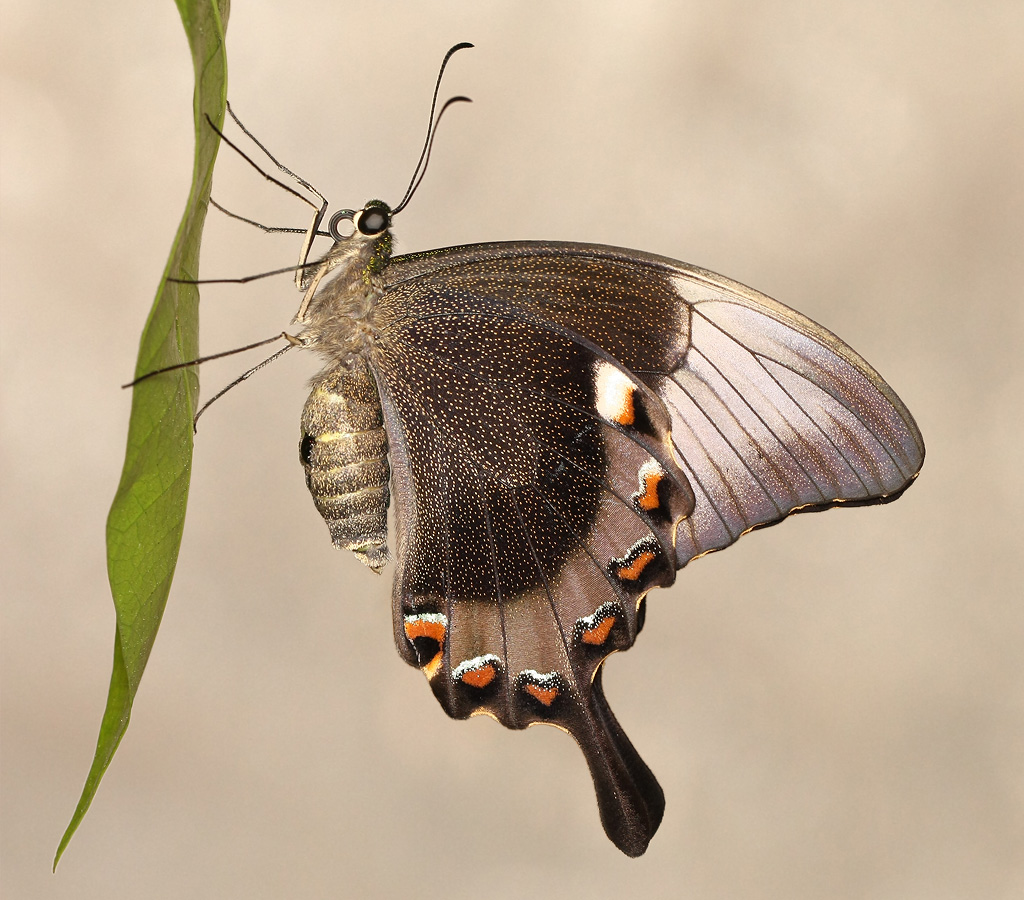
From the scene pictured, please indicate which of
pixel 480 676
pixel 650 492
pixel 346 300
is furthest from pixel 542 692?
pixel 346 300

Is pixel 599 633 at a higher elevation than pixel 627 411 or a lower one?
lower

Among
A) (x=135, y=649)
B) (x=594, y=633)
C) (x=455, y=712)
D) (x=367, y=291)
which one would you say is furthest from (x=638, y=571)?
(x=135, y=649)

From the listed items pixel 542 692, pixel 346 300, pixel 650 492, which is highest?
pixel 346 300

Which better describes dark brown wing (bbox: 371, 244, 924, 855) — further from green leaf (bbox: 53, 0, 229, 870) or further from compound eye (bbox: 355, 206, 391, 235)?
green leaf (bbox: 53, 0, 229, 870)

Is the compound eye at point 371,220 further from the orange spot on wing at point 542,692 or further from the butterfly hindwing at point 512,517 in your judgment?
the orange spot on wing at point 542,692

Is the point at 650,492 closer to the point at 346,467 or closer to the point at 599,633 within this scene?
the point at 599,633

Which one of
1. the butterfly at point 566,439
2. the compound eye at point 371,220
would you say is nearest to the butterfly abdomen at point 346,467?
the butterfly at point 566,439

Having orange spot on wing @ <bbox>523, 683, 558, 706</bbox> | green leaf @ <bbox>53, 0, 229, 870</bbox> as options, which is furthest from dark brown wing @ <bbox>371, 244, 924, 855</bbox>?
green leaf @ <bbox>53, 0, 229, 870</bbox>
